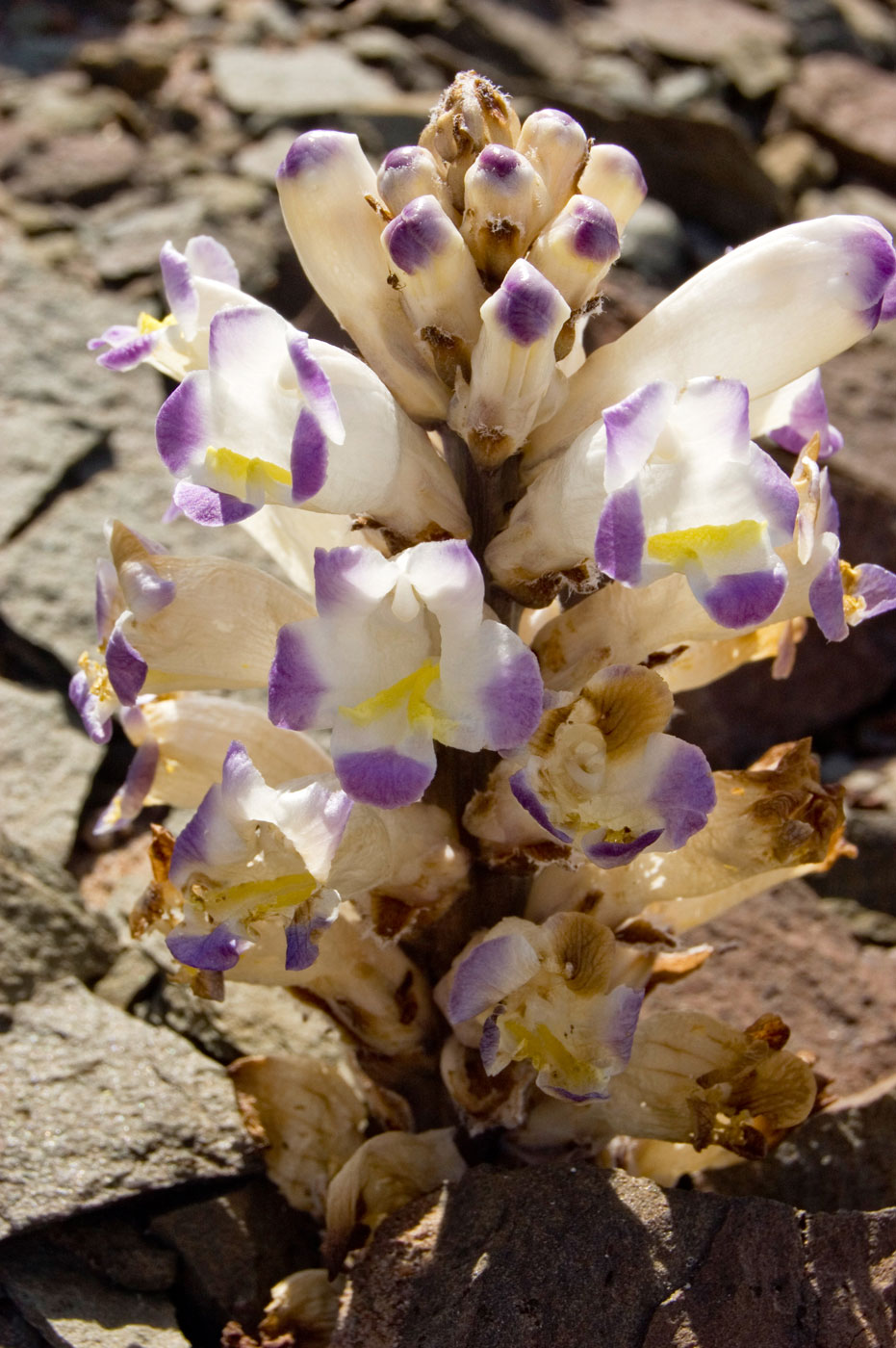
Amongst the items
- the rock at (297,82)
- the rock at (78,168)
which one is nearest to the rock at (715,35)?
the rock at (297,82)

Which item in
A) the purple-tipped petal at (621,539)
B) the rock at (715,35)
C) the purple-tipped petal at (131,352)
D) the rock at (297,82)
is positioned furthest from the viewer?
the rock at (715,35)

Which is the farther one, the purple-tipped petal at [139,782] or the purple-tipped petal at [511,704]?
the purple-tipped petal at [139,782]

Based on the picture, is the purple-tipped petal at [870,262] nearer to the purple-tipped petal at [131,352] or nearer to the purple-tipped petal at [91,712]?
the purple-tipped petal at [131,352]

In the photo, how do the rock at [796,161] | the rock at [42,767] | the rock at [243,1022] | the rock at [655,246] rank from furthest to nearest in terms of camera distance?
the rock at [796,161], the rock at [655,246], the rock at [42,767], the rock at [243,1022]

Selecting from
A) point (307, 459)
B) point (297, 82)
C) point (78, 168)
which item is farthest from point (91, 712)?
point (297, 82)

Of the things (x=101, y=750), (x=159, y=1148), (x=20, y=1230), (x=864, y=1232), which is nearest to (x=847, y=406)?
(x=101, y=750)

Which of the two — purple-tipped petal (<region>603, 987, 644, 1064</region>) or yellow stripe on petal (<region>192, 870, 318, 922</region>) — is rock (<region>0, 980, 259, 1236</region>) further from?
purple-tipped petal (<region>603, 987, 644, 1064</region>)
